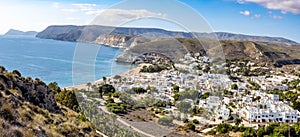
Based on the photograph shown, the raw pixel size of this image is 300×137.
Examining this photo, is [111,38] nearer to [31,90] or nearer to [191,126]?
[191,126]

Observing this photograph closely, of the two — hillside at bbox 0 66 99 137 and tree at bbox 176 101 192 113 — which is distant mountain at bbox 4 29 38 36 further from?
hillside at bbox 0 66 99 137

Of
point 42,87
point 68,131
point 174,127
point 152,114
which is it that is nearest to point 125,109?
point 152,114

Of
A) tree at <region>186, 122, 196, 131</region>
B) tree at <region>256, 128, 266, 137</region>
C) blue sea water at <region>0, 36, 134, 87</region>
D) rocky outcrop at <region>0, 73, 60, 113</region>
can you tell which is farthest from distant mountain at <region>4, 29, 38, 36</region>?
rocky outcrop at <region>0, 73, 60, 113</region>

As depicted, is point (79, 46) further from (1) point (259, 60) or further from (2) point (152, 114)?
(1) point (259, 60)

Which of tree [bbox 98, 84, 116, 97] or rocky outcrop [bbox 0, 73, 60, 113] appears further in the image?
tree [bbox 98, 84, 116, 97]

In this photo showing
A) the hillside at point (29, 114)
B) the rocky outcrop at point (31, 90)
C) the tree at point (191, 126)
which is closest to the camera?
the hillside at point (29, 114)

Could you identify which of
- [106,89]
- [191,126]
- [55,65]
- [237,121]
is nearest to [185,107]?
[191,126]

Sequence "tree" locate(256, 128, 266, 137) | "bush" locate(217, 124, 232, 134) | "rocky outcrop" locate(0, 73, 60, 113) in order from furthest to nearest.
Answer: "bush" locate(217, 124, 232, 134)
"tree" locate(256, 128, 266, 137)
"rocky outcrop" locate(0, 73, 60, 113)

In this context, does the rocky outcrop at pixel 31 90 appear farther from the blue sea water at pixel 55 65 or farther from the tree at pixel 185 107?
the tree at pixel 185 107

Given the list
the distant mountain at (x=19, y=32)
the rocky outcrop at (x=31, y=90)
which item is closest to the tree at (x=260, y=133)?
the rocky outcrop at (x=31, y=90)

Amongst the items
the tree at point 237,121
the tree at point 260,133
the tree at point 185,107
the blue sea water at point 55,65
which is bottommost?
the tree at point 237,121
